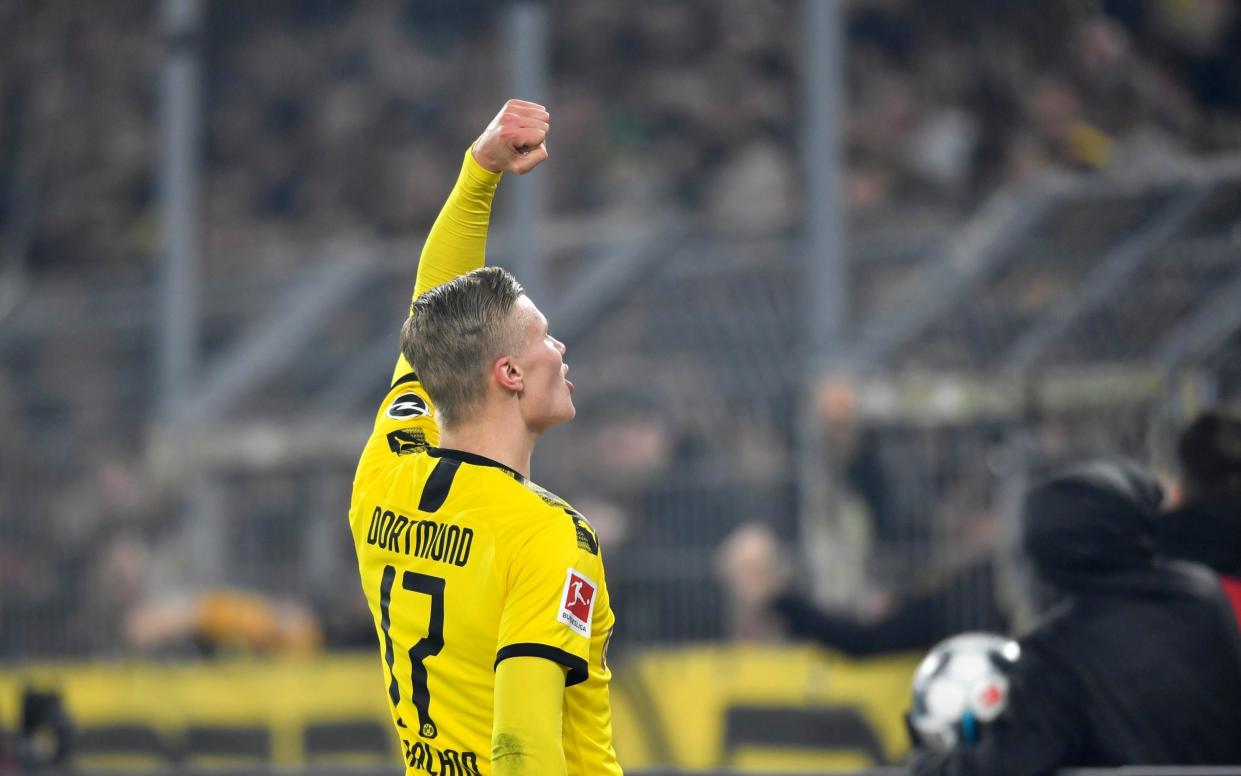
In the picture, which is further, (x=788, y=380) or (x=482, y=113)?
(x=482, y=113)

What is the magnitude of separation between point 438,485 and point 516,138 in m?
0.67

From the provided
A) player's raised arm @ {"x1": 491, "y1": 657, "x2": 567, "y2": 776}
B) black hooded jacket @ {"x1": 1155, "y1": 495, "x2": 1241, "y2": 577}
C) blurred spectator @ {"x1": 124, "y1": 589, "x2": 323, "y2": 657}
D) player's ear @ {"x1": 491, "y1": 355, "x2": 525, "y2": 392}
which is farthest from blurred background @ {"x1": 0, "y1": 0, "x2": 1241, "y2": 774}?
player's raised arm @ {"x1": 491, "y1": 657, "x2": 567, "y2": 776}

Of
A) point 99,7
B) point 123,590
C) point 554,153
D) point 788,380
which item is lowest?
point 123,590

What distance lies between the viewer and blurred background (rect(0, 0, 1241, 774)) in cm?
774

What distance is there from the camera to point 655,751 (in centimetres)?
789

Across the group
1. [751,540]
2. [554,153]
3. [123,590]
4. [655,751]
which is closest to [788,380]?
[751,540]

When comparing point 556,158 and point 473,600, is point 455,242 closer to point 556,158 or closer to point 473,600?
point 473,600

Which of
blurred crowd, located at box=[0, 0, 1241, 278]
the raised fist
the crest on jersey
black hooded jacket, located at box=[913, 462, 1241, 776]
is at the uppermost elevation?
blurred crowd, located at box=[0, 0, 1241, 278]

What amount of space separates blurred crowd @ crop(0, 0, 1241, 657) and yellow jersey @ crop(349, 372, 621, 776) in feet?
15.2

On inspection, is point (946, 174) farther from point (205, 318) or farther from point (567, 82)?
point (205, 318)

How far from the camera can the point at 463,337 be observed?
329 cm

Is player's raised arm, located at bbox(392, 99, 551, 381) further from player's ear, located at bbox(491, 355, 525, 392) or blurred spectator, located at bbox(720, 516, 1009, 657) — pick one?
blurred spectator, located at bbox(720, 516, 1009, 657)

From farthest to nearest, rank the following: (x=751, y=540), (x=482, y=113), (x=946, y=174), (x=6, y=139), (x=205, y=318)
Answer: (x=6, y=139) → (x=482, y=113) → (x=205, y=318) → (x=946, y=174) → (x=751, y=540)

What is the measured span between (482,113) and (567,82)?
0.66 meters
